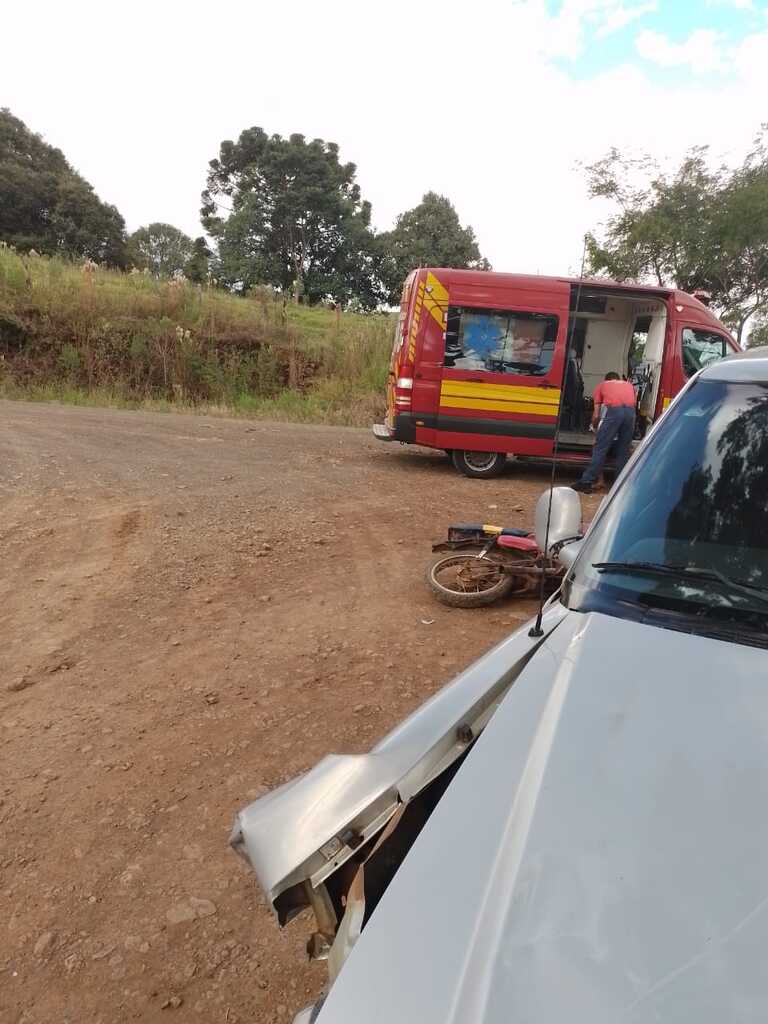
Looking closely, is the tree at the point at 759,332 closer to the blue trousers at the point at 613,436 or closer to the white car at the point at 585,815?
the blue trousers at the point at 613,436

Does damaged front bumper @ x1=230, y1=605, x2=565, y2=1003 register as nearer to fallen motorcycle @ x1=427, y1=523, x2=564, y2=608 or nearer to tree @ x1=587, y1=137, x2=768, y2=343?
fallen motorcycle @ x1=427, y1=523, x2=564, y2=608

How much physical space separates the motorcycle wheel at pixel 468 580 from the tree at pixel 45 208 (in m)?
33.6

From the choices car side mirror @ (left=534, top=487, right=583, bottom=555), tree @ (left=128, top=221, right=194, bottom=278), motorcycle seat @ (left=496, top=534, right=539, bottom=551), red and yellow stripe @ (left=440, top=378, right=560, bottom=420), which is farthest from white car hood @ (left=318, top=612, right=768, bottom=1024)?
tree @ (left=128, top=221, right=194, bottom=278)

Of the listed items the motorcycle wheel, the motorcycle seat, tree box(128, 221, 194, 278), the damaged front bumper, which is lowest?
the motorcycle wheel

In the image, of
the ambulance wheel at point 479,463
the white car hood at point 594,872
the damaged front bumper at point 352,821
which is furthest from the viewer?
the ambulance wheel at point 479,463

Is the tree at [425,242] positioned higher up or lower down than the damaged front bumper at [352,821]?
higher up

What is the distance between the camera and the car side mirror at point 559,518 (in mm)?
2354

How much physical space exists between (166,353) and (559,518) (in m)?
14.7

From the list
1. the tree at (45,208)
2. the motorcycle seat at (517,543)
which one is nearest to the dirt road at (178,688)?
the motorcycle seat at (517,543)

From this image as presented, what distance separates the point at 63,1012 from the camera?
1.84 metres

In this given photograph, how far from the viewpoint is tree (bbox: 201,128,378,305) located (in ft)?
108

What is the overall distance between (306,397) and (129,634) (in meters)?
12.4

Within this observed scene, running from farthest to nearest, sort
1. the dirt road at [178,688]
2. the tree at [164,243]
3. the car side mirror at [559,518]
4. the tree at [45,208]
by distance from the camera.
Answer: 1. the tree at [164,243]
2. the tree at [45,208]
3. the car side mirror at [559,518]
4. the dirt road at [178,688]

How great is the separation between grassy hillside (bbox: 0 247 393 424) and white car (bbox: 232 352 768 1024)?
1291 centimetres
